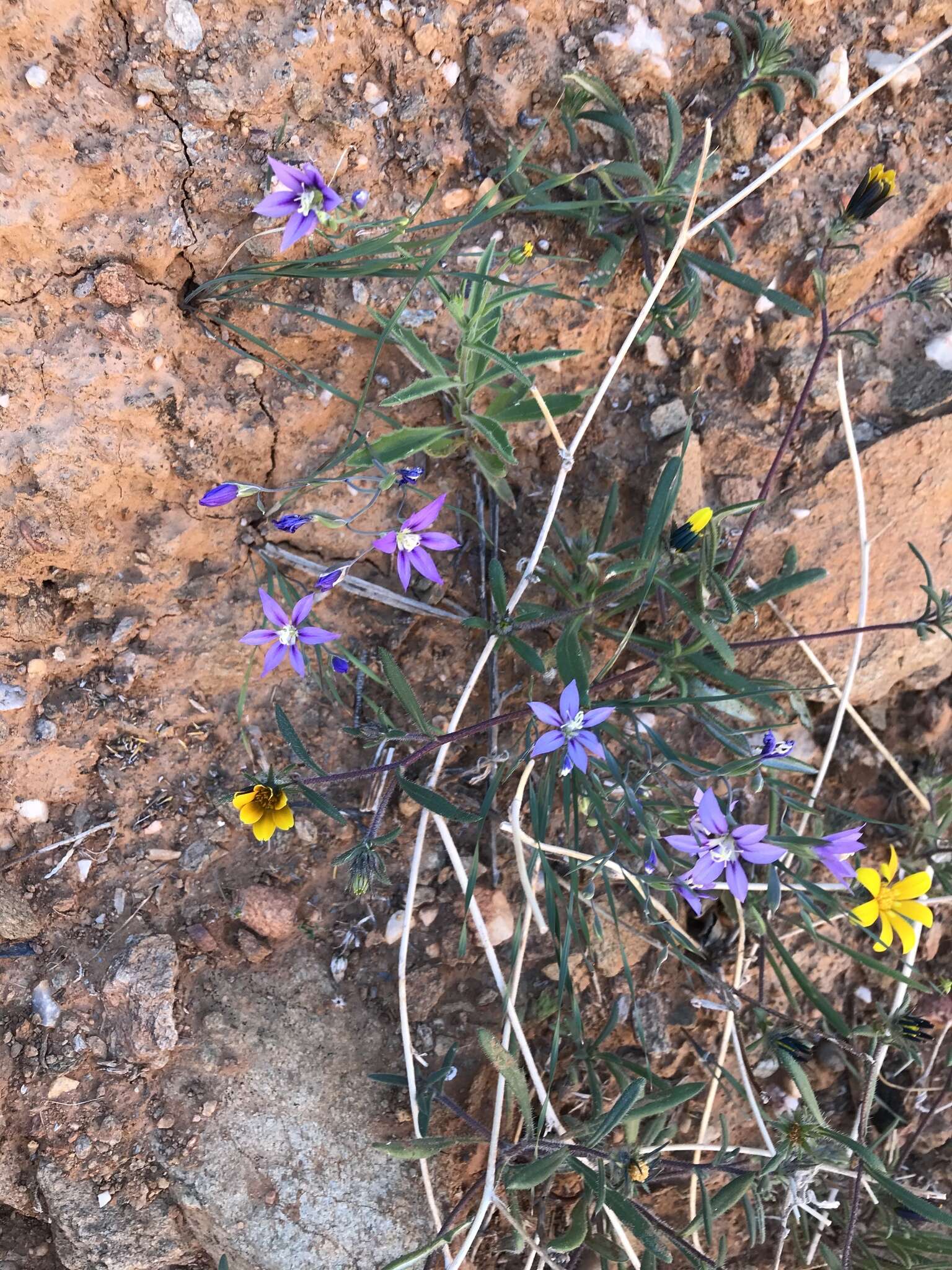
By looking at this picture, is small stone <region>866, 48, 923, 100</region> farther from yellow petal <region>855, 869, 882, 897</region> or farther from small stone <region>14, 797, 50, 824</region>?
small stone <region>14, 797, 50, 824</region>

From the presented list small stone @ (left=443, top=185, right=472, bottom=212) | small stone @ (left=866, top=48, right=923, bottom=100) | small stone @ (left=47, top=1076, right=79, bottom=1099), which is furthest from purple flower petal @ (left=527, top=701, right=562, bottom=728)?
small stone @ (left=866, top=48, right=923, bottom=100)

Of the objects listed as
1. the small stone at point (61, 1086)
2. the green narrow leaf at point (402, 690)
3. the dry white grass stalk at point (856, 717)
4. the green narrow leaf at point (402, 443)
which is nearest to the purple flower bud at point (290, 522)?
the green narrow leaf at point (402, 443)

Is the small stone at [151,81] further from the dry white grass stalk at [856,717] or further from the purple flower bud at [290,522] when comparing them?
the dry white grass stalk at [856,717]

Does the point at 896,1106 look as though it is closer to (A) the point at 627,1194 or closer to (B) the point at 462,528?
(A) the point at 627,1194

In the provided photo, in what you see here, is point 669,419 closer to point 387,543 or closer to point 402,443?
point 402,443

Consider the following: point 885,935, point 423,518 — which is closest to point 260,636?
point 423,518

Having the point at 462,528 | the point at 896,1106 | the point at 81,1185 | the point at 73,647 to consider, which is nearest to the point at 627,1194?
the point at 896,1106

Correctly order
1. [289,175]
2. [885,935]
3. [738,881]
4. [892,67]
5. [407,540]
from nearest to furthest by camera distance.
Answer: [289,175], [738,881], [407,540], [885,935], [892,67]
